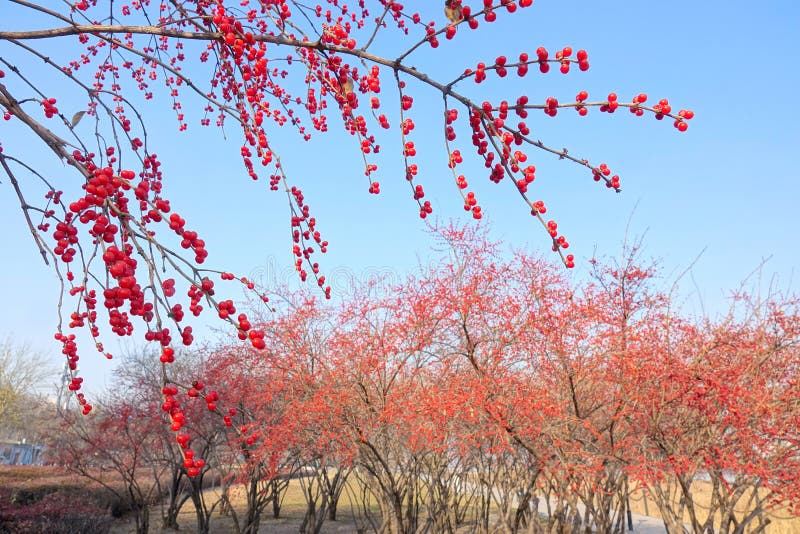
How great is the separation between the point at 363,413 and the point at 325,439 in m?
0.81

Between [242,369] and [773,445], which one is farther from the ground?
[242,369]

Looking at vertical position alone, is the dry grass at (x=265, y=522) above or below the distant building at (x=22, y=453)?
below

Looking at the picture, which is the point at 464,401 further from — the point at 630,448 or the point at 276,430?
the point at 276,430

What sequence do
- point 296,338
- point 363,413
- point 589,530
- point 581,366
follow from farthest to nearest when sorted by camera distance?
point 296,338 → point 589,530 → point 363,413 → point 581,366

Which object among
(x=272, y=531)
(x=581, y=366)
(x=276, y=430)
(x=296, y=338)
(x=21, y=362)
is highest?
(x=21, y=362)

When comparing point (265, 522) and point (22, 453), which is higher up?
point (22, 453)

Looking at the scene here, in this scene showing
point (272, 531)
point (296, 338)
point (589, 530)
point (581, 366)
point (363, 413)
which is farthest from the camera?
point (272, 531)

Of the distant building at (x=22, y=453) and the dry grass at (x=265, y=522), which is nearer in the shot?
the dry grass at (x=265, y=522)

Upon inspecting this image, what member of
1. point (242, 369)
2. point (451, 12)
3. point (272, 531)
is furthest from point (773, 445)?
point (272, 531)

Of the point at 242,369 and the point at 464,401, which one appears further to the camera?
the point at 242,369

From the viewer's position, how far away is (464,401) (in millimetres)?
9031

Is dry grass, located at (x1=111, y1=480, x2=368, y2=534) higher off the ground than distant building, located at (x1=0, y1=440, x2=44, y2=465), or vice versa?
distant building, located at (x1=0, y1=440, x2=44, y2=465)

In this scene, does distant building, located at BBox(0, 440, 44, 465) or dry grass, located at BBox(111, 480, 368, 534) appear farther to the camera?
distant building, located at BBox(0, 440, 44, 465)

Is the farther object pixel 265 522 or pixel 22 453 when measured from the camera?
pixel 22 453
